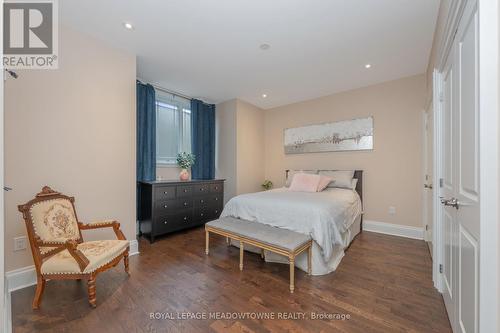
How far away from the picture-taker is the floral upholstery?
5.91 feet

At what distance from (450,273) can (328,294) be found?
0.90 meters

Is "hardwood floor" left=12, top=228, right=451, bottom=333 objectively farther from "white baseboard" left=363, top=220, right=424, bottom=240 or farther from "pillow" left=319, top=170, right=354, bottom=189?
"pillow" left=319, top=170, right=354, bottom=189

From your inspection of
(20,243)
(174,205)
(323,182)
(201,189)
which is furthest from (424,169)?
(20,243)

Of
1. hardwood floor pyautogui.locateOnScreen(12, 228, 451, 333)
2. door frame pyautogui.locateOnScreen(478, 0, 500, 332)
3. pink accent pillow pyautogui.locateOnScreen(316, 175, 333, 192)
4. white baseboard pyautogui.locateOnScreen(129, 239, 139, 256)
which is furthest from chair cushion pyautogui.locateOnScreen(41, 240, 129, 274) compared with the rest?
pink accent pillow pyautogui.locateOnScreen(316, 175, 333, 192)

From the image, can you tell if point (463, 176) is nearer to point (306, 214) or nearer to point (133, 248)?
point (306, 214)

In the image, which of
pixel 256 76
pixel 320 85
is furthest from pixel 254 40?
pixel 320 85

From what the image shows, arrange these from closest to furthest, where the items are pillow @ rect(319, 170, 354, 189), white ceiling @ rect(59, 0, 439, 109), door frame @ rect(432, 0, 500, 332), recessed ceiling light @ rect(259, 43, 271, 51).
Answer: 1. door frame @ rect(432, 0, 500, 332)
2. white ceiling @ rect(59, 0, 439, 109)
3. recessed ceiling light @ rect(259, 43, 271, 51)
4. pillow @ rect(319, 170, 354, 189)

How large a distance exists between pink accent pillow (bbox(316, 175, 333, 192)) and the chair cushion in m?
2.86

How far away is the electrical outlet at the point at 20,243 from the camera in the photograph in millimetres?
1951

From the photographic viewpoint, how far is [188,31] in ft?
7.47

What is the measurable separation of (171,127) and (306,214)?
10.3 ft

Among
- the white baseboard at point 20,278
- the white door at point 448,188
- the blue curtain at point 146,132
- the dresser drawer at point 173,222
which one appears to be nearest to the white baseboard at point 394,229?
the white door at point 448,188

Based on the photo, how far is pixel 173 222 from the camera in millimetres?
3387

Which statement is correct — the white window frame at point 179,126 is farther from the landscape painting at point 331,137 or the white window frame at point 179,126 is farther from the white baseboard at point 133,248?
the landscape painting at point 331,137
